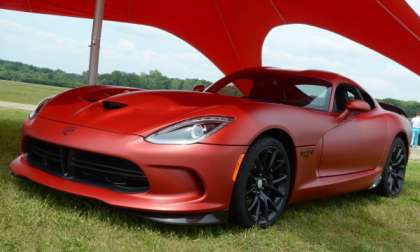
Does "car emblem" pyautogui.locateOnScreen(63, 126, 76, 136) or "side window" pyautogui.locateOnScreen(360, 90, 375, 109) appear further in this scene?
"side window" pyautogui.locateOnScreen(360, 90, 375, 109)

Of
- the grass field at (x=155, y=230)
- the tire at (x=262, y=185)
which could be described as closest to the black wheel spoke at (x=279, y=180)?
the tire at (x=262, y=185)

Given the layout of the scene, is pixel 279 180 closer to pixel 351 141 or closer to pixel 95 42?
pixel 351 141

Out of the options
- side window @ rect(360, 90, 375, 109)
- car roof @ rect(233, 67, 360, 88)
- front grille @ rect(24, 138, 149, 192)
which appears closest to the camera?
front grille @ rect(24, 138, 149, 192)

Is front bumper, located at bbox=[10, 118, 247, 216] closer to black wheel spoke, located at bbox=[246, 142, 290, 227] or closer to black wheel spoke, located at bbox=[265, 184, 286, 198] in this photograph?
black wheel spoke, located at bbox=[246, 142, 290, 227]

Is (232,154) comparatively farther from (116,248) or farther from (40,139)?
(40,139)

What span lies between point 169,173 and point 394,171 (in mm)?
4144

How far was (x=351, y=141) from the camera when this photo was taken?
214 inches

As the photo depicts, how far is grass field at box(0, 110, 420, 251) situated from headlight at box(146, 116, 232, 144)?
0.58m

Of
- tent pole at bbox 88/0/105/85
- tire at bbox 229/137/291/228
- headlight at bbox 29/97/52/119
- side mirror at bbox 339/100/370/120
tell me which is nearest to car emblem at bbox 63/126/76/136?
headlight at bbox 29/97/52/119

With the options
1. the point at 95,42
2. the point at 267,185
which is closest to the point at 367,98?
the point at 267,185

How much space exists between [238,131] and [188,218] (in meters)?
0.72

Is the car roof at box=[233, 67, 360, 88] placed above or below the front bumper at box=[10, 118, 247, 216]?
above

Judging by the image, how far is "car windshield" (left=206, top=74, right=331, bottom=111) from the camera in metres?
5.51

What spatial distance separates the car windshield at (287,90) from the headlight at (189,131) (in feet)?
5.70
